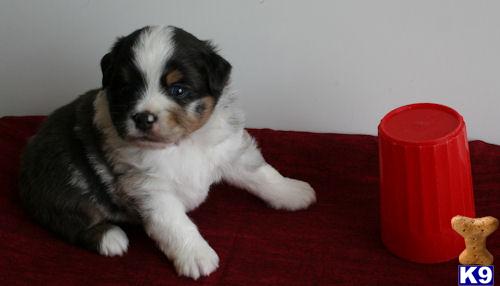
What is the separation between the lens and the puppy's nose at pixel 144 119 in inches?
91.4

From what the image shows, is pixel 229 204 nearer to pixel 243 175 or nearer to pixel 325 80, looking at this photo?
pixel 243 175

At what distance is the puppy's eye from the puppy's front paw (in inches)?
25.5

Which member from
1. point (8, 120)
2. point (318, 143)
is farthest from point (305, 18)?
point (8, 120)

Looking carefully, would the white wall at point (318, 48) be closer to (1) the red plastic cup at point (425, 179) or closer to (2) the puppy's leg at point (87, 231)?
(1) the red plastic cup at point (425, 179)

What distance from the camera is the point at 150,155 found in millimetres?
2582

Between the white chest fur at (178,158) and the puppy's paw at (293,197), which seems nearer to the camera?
the white chest fur at (178,158)

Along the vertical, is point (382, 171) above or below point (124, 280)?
above

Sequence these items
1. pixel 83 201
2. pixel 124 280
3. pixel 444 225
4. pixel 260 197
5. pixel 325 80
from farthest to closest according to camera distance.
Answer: pixel 325 80, pixel 260 197, pixel 83 201, pixel 124 280, pixel 444 225

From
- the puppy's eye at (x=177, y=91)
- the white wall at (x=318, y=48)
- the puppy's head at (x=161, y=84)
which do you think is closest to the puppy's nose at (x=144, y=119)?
the puppy's head at (x=161, y=84)

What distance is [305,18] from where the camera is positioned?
3.15m

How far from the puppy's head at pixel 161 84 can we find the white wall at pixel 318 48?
844 millimetres

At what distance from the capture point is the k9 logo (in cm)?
224

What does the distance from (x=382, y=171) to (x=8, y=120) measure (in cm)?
242

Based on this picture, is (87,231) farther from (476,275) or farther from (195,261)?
(476,275)
